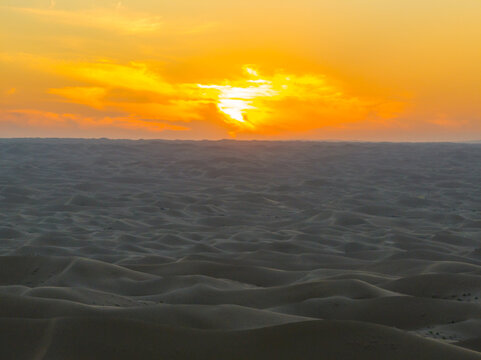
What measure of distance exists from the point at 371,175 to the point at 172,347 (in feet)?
34.4

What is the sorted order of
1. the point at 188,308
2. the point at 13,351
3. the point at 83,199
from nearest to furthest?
the point at 13,351 → the point at 188,308 → the point at 83,199

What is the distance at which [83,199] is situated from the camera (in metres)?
8.65

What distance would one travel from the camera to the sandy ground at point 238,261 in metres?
2.27

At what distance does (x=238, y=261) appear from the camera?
464 cm

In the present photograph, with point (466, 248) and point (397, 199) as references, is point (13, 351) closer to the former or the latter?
point (466, 248)

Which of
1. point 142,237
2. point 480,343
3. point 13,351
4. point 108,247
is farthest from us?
point 142,237

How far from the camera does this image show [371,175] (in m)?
12.1

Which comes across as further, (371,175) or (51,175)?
(371,175)

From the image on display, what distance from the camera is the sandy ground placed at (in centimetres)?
227

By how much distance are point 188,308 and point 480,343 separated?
4.76 feet

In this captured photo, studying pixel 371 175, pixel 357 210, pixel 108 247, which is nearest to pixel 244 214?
pixel 357 210

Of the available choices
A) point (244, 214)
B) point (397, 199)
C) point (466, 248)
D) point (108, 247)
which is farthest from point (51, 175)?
point (466, 248)

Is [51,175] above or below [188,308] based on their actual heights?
above

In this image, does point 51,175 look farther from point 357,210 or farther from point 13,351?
point 13,351
